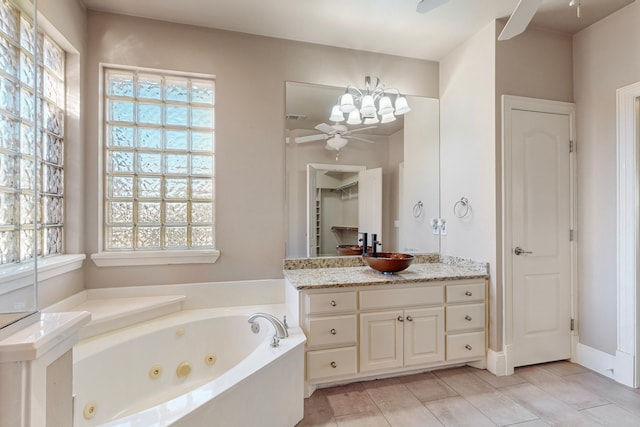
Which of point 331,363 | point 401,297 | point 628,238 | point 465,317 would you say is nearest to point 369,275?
point 401,297

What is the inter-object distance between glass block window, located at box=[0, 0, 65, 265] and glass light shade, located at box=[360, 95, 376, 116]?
2068mm

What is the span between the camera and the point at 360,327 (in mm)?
2076

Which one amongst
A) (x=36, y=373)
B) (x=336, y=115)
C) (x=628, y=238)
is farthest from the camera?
(x=336, y=115)

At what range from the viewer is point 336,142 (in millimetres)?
2645

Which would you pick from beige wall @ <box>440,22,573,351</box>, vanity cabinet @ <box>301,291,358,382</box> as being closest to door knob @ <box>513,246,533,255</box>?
beige wall @ <box>440,22,573,351</box>

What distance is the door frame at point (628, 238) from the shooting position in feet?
6.81

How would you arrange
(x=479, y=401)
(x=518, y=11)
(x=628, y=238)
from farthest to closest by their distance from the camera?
1. (x=628, y=238)
2. (x=479, y=401)
3. (x=518, y=11)

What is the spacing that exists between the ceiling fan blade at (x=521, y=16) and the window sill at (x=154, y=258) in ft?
7.58

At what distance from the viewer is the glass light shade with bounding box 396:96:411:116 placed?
104 inches

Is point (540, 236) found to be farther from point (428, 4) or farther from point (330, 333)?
point (428, 4)

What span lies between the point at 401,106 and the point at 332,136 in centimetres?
65

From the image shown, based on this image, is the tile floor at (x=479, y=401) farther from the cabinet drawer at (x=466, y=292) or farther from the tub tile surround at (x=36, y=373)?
the tub tile surround at (x=36, y=373)

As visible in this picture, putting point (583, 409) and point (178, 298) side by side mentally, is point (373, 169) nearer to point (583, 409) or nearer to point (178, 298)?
point (178, 298)

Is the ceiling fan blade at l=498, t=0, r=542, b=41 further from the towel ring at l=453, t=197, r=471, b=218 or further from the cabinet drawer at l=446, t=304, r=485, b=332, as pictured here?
the cabinet drawer at l=446, t=304, r=485, b=332
